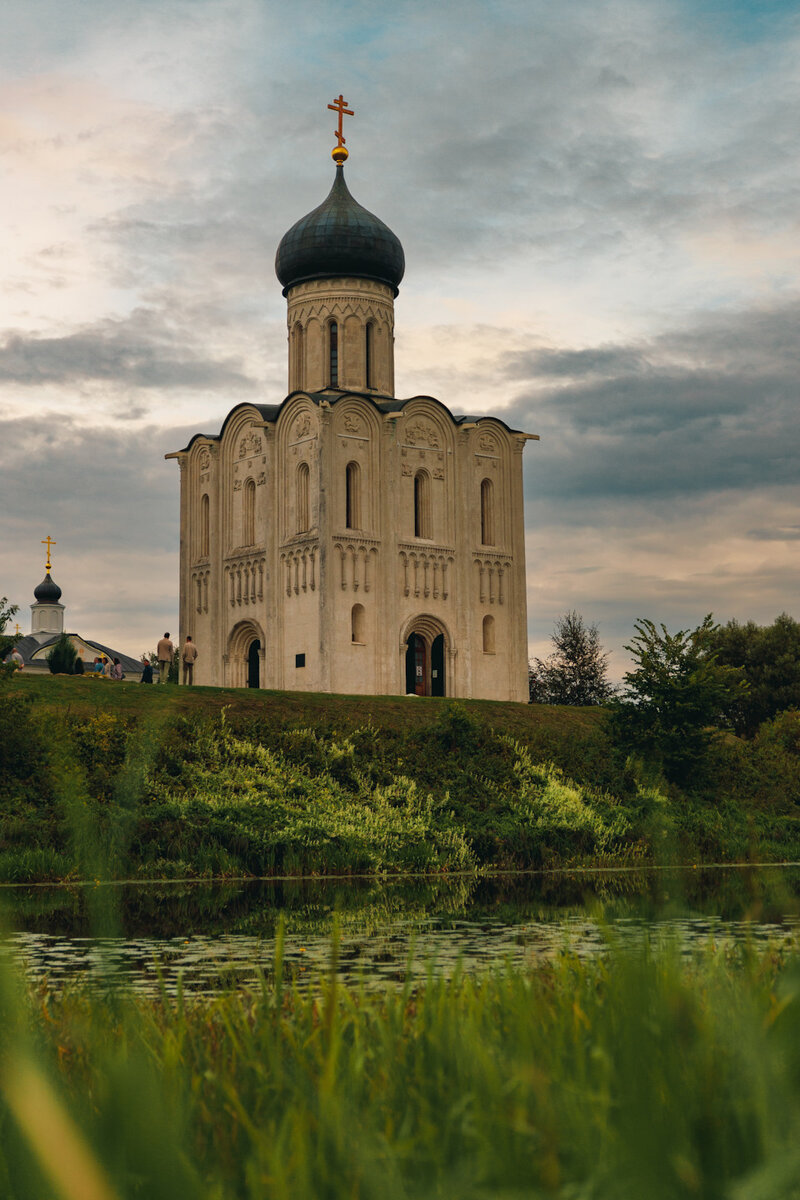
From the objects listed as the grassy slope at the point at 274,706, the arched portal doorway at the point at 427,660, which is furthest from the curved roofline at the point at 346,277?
the grassy slope at the point at 274,706

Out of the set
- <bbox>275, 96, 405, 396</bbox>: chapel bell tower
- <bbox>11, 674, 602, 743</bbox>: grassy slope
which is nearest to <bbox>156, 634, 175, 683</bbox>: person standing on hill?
<bbox>11, 674, 602, 743</bbox>: grassy slope

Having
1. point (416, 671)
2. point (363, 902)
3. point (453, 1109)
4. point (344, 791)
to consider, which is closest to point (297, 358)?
point (416, 671)

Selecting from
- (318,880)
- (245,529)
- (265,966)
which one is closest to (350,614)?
(245,529)

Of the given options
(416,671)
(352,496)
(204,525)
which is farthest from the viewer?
(204,525)

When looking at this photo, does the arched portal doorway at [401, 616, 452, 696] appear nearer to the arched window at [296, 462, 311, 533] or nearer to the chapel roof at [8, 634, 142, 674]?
the arched window at [296, 462, 311, 533]

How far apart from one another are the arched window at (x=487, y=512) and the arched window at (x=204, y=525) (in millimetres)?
8101

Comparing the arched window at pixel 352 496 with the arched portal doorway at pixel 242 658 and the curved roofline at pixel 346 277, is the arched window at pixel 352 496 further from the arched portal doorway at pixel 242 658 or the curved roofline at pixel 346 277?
the curved roofline at pixel 346 277

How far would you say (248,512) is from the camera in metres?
39.0

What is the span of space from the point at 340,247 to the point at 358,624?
10878 mm

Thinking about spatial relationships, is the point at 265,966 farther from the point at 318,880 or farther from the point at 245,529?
the point at 245,529

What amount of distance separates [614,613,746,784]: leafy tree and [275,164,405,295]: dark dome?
1899 cm

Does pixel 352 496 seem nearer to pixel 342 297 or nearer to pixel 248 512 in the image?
pixel 248 512

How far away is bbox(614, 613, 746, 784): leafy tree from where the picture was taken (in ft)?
75.5

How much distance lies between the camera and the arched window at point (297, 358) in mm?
39562
